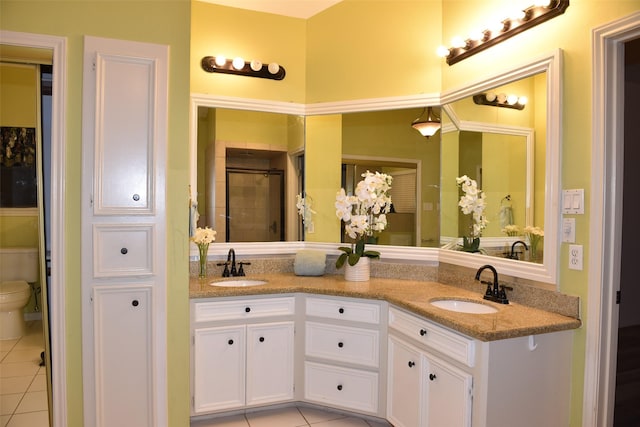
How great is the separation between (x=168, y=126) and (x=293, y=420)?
1.89 meters

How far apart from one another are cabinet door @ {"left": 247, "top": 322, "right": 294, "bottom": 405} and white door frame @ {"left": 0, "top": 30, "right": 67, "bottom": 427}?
981 millimetres

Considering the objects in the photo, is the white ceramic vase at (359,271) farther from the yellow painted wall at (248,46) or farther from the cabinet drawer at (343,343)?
the yellow painted wall at (248,46)

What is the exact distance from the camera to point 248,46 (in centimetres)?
306

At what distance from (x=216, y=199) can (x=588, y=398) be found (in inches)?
95.6

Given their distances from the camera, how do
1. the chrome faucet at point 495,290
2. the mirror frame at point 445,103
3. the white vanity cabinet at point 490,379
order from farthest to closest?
the chrome faucet at point 495,290
the mirror frame at point 445,103
the white vanity cabinet at point 490,379

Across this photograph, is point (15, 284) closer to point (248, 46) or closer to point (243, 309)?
point (243, 309)

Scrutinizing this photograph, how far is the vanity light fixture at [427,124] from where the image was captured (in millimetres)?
2822

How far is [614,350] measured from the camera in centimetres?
178

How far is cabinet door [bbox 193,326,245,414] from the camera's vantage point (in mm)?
2439

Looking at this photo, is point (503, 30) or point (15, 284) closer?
point (15, 284)

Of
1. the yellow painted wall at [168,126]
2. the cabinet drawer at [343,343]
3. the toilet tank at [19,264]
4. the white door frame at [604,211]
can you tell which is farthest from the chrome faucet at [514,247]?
the toilet tank at [19,264]

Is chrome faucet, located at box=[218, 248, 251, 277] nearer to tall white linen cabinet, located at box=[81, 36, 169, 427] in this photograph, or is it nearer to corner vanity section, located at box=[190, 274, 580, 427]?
corner vanity section, located at box=[190, 274, 580, 427]

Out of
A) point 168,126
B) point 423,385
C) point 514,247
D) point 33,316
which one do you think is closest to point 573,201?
point 514,247

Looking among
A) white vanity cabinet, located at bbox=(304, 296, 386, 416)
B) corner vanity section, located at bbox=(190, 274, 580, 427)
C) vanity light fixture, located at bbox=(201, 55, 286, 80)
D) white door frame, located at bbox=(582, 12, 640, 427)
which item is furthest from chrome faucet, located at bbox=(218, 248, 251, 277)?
white door frame, located at bbox=(582, 12, 640, 427)
